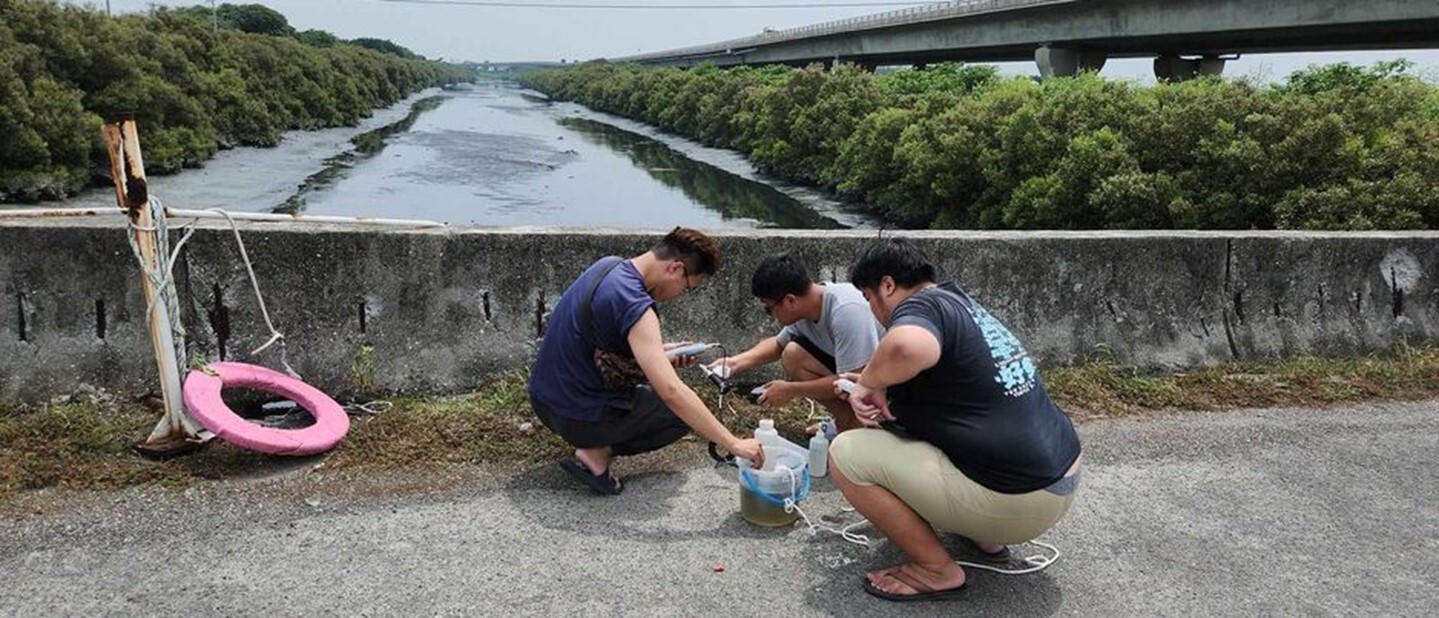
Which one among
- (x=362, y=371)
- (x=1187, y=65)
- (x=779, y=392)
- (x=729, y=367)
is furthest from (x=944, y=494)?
(x=1187, y=65)

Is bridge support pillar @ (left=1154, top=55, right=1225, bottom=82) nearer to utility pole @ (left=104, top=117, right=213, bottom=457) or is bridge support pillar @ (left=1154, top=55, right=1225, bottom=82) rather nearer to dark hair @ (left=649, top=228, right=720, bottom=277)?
dark hair @ (left=649, top=228, right=720, bottom=277)

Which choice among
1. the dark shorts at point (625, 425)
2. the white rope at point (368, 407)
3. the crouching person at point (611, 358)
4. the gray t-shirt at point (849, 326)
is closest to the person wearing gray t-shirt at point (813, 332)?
the gray t-shirt at point (849, 326)

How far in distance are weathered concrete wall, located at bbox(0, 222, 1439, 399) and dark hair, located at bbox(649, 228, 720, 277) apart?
140 cm

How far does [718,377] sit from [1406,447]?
3.34 metres

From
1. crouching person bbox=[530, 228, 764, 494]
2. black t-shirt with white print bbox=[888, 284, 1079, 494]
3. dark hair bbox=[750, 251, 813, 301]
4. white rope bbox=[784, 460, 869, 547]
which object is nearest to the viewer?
black t-shirt with white print bbox=[888, 284, 1079, 494]

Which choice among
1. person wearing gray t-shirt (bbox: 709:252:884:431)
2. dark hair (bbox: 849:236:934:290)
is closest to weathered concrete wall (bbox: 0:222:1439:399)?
person wearing gray t-shirt (bbox: 709:252:884:431)

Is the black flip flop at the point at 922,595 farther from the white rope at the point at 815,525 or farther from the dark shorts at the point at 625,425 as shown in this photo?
the dark shorts at the point at 625,425

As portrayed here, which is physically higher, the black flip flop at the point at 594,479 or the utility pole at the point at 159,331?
the utility pole at the point at 159,331

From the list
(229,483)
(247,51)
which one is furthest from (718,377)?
(247,51)

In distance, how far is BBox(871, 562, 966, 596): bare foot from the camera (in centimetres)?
334

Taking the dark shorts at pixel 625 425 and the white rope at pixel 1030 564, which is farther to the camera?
the dark shorts at pixel 625 425

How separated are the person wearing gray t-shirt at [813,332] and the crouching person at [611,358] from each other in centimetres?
28

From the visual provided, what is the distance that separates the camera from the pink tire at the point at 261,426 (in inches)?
160

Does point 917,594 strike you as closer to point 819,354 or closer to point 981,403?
point 981,403
